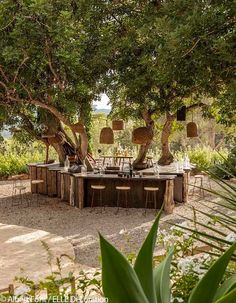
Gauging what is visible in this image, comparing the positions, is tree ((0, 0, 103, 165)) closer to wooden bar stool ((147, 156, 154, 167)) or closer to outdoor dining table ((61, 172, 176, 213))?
outdoor dining table ((61, 172, 176, 213))

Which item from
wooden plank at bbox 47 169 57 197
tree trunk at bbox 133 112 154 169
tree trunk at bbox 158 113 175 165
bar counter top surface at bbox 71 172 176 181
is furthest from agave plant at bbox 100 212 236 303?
tree trunk at bbox 158 113 175 165

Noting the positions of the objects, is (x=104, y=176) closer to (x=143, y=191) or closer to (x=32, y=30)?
(x=143, y=191)

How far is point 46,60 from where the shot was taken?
28.0 feet

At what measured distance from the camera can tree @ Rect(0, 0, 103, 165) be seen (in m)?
7.98

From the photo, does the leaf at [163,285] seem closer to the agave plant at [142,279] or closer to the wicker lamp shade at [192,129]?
the agave plant at [142,279]

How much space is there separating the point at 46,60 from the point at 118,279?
820cm

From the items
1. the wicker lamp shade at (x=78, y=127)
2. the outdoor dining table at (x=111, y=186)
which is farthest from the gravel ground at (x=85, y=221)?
the wicker lamp shade at (x=78, y=127)

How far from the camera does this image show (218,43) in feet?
→ 17.6

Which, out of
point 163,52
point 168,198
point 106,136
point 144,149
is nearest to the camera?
point 163,52

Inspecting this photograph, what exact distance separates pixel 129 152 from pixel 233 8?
980cm

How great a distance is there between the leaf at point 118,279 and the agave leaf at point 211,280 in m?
0.10

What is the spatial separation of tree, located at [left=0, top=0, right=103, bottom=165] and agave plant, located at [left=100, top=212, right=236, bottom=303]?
721 cm

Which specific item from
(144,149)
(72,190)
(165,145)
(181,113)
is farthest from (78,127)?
(165,145)

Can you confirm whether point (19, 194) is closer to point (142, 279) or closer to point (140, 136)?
point (140, 136)
